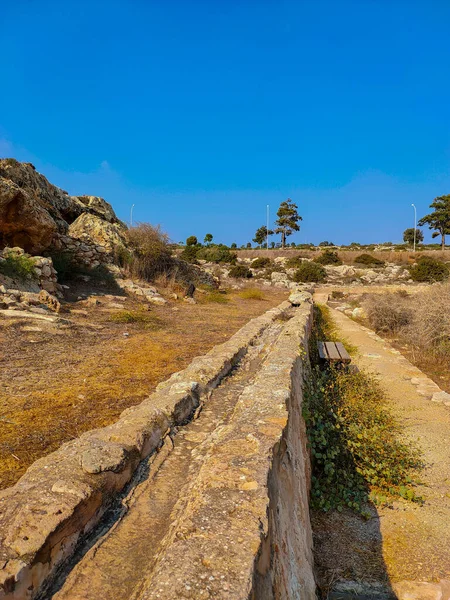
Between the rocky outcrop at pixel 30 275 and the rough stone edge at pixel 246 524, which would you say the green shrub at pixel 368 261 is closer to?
the rocky outcrop at pixel 30 275

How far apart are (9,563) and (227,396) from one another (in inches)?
99.0

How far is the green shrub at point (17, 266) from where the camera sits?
28.8 feet

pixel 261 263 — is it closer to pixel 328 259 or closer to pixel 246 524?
pixel 328 259

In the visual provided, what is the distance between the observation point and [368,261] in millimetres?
31734

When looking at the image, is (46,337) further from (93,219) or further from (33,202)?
(93,219)

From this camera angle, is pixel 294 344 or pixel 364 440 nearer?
pixel 364 440

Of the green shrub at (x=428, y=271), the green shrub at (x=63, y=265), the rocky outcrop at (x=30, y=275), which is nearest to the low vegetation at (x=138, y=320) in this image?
the rocky outcrop at (x=30, y=275)

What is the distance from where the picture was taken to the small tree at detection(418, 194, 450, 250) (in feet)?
140

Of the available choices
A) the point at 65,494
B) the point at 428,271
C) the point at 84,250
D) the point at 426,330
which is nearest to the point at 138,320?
the point at 84,250

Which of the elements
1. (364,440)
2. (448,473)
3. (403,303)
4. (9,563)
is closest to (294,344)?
(364,440)

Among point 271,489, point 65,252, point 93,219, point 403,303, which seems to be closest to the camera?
point 271,489

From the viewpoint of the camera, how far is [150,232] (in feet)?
52.7

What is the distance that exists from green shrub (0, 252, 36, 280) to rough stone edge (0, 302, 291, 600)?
7.56m

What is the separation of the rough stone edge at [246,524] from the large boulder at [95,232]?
1295 centimetres
